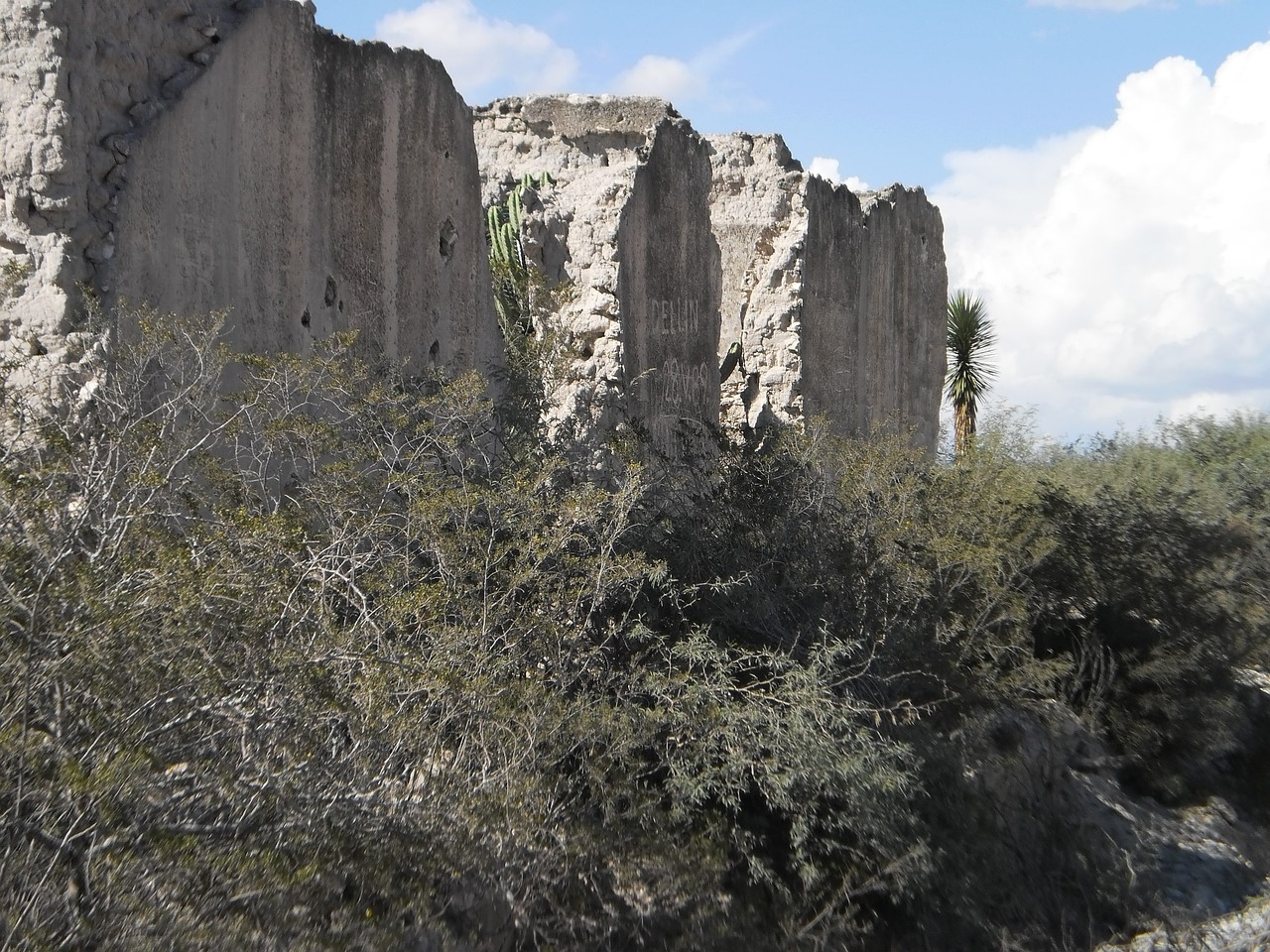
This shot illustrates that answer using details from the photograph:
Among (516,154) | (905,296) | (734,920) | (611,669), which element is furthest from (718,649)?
(905,296)

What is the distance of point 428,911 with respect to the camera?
4.62 meters

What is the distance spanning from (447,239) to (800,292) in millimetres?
5592

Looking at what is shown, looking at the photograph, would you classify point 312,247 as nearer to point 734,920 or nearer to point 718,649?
point 718,649

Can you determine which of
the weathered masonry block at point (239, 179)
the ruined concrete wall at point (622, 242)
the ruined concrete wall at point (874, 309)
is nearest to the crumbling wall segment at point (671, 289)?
the ruined concrete wall at point (622, 242)

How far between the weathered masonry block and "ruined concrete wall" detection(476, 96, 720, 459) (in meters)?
1.44

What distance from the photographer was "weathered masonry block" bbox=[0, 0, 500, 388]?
5781 millimetres

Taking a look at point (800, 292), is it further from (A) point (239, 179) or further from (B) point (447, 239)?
(A) point (239, 179)

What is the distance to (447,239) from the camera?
8.47m

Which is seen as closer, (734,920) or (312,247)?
(734,920)

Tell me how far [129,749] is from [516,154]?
321 inches

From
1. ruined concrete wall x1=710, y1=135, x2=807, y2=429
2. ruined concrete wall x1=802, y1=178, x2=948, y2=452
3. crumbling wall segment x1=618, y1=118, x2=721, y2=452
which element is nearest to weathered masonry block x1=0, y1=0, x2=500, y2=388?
crumbling wall segment x1=618, y1=118, x2=721, y2=452

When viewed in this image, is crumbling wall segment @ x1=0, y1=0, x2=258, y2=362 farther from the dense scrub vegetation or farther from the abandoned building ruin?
the dense scrub vegetation

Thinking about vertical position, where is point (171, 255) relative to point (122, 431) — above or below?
above

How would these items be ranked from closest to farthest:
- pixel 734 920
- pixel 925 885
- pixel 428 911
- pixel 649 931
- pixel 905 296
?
pixel 428 911
pixel 649 931
pixel 734 920
pixel 925 885
pixel 905 296
